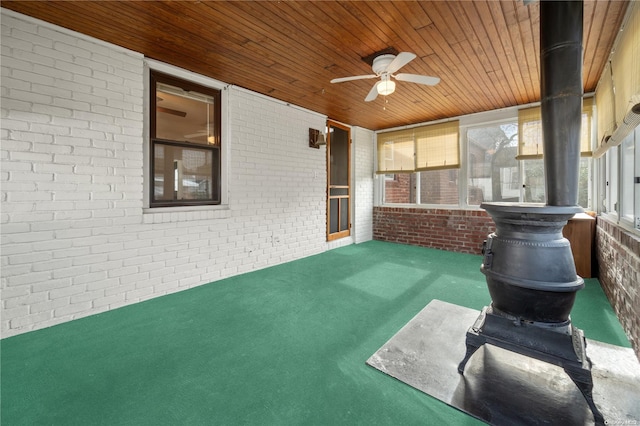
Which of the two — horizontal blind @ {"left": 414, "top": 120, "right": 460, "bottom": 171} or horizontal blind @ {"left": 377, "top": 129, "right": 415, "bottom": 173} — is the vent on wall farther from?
horizontal blind @ {"left": 377, "top": 129, "right": 415, "bottom": 173}

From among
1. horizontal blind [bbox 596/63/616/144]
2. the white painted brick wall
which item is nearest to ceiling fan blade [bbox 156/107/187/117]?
the white painted brick wall

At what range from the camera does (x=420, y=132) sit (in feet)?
20.5

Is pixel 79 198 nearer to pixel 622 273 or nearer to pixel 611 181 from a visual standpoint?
pixel 622 273

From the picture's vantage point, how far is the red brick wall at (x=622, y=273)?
2189 millimetres

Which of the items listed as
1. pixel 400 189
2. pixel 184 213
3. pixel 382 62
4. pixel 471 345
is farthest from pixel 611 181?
pixel 184 213

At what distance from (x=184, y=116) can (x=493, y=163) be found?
555 cm

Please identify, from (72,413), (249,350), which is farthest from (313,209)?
(72,413)

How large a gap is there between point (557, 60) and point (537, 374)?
2072 mm

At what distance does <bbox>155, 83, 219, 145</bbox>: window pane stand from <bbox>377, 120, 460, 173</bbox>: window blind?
4.24m

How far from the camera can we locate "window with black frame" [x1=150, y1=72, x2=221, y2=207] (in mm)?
3500

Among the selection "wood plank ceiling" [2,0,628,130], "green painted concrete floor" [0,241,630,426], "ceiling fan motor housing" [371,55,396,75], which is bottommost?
"green painted concrete floor" [0,241,630,426]

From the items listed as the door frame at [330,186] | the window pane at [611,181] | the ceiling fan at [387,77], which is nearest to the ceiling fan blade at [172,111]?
the ceiling fan at [387,77]

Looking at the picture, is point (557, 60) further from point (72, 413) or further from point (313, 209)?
point (313, 209)

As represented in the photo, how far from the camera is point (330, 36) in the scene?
2881mm
